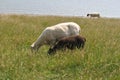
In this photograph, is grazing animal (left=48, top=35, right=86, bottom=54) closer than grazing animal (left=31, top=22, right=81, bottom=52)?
Yes

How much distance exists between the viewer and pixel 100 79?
17.9ft

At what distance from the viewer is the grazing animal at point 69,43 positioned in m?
8.97

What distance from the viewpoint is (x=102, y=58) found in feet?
23.0

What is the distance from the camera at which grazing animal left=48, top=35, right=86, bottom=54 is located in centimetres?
897

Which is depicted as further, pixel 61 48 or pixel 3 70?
pixel 61 48

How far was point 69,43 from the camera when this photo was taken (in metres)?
9.14

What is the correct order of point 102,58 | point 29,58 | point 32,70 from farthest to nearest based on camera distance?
point 29,58 → point 102,58 → point 32,70

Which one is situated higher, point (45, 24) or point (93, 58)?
point (93, 58)

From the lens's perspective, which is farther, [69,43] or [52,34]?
[52,34]

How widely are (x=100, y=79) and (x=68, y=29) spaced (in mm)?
5636

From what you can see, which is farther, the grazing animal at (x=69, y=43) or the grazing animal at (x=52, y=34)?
the grazing animal at (x=52, y=34)

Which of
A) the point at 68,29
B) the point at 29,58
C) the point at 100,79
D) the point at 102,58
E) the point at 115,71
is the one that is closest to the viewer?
the point at 100,79

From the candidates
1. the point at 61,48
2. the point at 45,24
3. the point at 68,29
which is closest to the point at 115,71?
the point at 61,48

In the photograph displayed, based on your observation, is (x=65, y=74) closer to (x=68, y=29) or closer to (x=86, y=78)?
(x=86, y=78)
